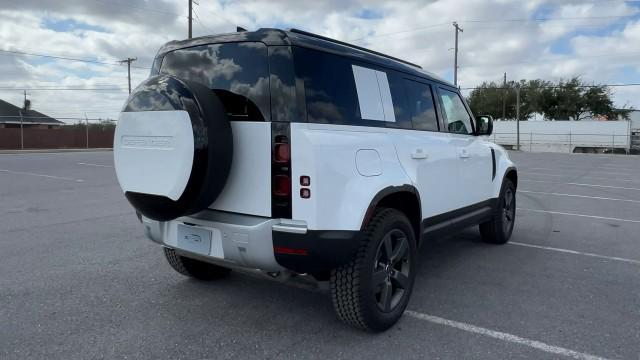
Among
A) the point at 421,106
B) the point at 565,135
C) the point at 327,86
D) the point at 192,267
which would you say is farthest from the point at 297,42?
the point at 565,135

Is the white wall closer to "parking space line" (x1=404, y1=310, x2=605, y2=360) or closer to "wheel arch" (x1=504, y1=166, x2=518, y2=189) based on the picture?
"wheel arch" (x1=504, y1=166, x2=518, y2=189)

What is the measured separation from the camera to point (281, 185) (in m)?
3.04

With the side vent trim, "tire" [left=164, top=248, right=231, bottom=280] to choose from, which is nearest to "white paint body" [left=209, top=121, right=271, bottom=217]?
"tire" [left=164, top=248, right=231, bottom=280]

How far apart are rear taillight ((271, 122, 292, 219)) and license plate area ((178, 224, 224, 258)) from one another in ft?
1.55

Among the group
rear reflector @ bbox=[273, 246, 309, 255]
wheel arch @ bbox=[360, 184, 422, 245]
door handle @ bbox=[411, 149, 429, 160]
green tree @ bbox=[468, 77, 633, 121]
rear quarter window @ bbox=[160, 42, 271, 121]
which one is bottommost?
rear reflector @ bbox=[273, 246, 309, 255]

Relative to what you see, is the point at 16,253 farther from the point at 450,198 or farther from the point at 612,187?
the point at 612,187

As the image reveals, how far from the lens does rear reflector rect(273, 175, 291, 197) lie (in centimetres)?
301

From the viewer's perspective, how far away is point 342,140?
3.15m

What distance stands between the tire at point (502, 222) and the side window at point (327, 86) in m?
3.17

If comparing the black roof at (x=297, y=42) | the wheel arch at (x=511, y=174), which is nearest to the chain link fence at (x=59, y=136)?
the wheel arch at (x=511, y=174)

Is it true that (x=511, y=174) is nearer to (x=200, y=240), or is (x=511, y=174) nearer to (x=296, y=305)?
(x=296, y=305)

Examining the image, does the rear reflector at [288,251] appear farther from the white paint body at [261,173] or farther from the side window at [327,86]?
the side window at [327,86]

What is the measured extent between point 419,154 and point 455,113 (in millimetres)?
1314

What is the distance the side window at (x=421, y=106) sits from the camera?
416 centimetres
